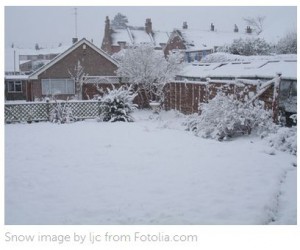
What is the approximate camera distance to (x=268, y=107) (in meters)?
8.96

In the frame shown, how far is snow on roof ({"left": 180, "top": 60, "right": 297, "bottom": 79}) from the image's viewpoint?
1101cm

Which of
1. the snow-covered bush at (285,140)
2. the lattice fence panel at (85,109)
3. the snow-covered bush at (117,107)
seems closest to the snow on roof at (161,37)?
the lattice fence panel at (85,109)

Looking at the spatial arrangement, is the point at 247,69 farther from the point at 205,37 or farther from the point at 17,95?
the point at 205,37

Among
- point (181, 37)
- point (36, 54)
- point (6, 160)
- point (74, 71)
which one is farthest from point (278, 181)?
point (36, 54)

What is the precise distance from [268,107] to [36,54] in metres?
36.9

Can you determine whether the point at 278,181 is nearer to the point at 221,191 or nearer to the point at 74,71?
the point at 221,191

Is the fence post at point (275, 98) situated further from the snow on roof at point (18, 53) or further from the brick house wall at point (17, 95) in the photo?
the snow on roof at point (18, 53)

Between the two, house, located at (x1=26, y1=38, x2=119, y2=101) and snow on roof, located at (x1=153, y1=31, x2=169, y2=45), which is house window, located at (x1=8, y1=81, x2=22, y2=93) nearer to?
house, located at (x1=26, y1=38, x2=119, y2=101)

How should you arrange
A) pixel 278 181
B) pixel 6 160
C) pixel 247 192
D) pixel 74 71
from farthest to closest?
1. pixel 74 71
2. pixel 6 160
3. pixel 278 181
4. pixel 247 192

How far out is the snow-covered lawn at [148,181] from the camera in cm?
445

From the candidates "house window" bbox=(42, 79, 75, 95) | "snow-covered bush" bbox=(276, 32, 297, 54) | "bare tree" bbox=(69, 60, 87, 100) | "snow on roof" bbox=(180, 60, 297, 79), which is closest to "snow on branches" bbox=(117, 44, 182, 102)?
"snow on roof" bbox=(180, 60, 297, 79)

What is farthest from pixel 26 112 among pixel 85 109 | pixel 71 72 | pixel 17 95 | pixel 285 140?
pixel 17 95

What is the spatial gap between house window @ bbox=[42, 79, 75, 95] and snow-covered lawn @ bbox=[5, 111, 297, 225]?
1100 cm

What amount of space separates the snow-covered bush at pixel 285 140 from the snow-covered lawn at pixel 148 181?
0.21 meters
